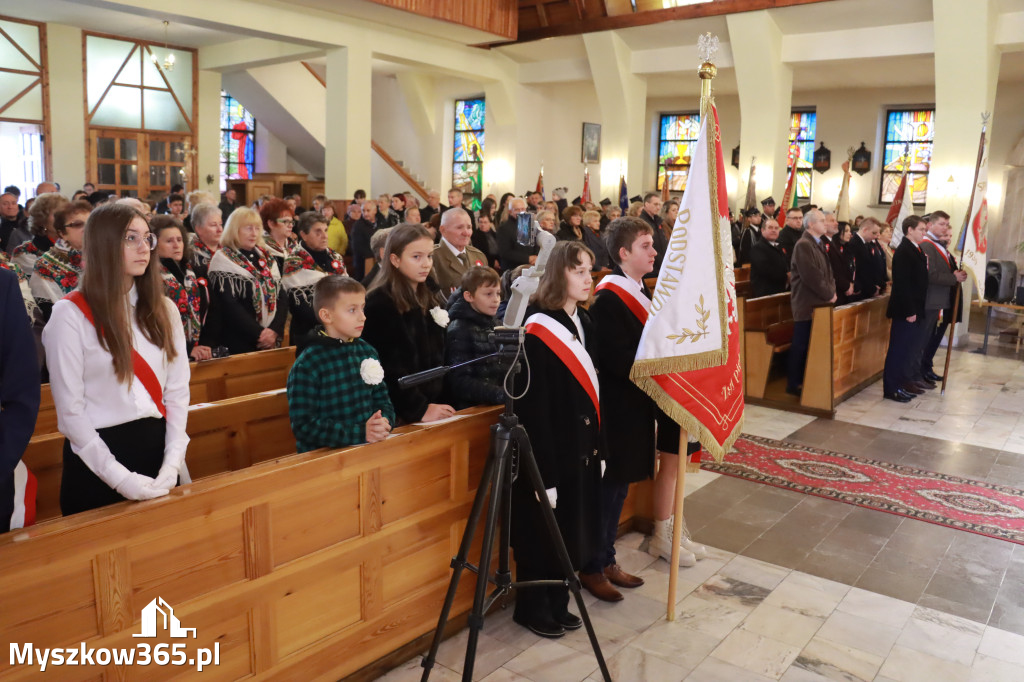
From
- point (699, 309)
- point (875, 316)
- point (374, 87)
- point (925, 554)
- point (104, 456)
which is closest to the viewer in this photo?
point (104, 456)

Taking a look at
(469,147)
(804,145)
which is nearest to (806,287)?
(804,145)

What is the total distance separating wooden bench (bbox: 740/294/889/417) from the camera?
6.71 metres

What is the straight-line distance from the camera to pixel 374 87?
1881 cm

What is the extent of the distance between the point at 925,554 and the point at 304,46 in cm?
1183

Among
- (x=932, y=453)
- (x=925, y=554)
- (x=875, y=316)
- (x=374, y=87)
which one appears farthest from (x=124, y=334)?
(x=374, y=87)

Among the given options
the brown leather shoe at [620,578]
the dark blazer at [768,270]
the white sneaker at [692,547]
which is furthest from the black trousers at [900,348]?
the brown leather shoe at [620,578]

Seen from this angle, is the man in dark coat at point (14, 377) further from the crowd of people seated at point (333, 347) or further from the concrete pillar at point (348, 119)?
the concrete pillar at point (348, 119)

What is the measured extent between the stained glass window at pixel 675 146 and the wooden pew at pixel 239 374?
49.8 feet

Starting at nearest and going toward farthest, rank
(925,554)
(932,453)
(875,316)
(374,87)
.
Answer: (925,554), (932,453), (875,316), (374,87)

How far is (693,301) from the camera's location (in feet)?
10.5

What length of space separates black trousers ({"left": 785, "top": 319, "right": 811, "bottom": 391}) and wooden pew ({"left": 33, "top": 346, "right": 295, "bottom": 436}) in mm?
4599

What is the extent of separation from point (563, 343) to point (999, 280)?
11934 millimetres

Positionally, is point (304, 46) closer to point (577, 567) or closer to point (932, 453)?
point (932, 453)

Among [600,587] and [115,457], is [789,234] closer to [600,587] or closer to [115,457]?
[600,587]
